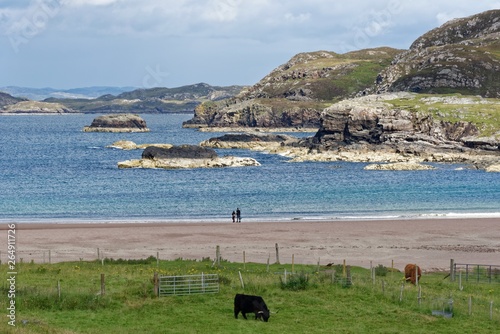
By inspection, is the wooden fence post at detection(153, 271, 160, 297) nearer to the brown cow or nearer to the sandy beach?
the brown cow

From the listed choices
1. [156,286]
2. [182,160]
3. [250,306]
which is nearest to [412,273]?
[250,306]

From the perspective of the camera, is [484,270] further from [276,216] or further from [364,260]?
[276,216]

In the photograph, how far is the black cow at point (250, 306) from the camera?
2986 centimetres

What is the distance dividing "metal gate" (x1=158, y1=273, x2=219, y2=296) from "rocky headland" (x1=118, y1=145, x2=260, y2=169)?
87.4 meters

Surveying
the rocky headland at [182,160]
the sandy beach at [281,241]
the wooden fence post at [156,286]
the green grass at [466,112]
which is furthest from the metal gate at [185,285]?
the green grass at [466,112]

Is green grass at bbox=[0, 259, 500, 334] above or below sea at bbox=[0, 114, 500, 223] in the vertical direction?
below

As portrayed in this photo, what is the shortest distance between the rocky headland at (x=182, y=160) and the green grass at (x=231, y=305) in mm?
82882

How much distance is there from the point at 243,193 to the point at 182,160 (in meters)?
33.8

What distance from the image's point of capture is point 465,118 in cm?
14325

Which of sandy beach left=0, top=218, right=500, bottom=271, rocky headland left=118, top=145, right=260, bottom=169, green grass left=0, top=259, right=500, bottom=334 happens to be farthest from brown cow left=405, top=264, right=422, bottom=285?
rocky headland left=118, top=145, right=260, bottom=169

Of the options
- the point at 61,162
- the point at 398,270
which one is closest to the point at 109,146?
the point at 61,162

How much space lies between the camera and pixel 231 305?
32000 mm

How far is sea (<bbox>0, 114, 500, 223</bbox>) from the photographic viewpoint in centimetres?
7431

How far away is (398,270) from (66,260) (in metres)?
19.8
